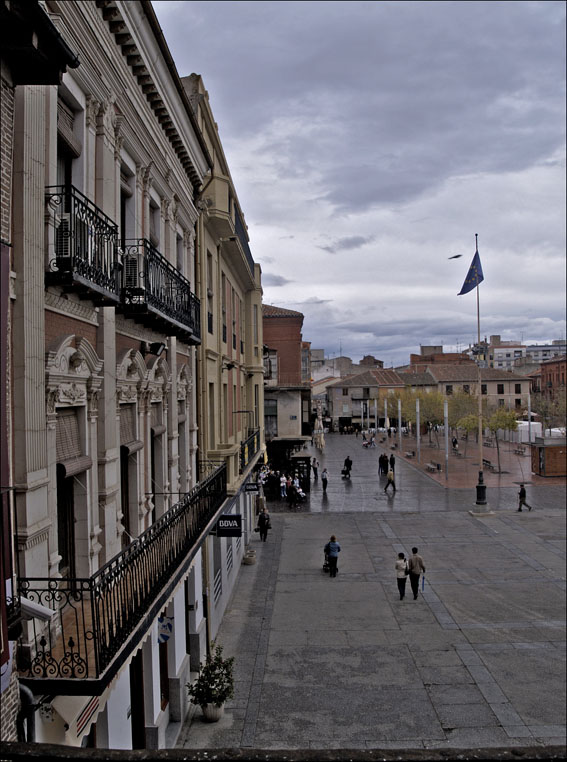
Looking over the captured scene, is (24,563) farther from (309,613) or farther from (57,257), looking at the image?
(309,613)

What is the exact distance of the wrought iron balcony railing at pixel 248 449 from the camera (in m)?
19.5

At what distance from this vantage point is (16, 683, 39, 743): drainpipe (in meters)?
4.62

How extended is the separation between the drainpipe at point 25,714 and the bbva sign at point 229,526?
9230 millimetres

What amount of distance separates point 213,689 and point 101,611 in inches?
211

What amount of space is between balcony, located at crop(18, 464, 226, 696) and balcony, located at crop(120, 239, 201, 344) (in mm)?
2892

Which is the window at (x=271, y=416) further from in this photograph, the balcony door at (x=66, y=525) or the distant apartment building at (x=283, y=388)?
the balcony door at (x=66, y=525)

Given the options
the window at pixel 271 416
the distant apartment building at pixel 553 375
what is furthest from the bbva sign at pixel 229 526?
the distant apartment building at pixel 553 375

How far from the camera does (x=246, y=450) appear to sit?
20.5 meters

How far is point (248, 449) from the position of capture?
2180cm

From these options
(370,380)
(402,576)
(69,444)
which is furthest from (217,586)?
(370,380)

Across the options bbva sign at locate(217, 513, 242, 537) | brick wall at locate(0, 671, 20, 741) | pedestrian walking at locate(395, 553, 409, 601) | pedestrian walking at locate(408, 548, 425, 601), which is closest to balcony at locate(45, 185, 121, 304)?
brick wall at locate(0, 671, 20, 741)

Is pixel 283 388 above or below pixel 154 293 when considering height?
below

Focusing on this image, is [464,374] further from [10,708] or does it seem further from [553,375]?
[10,708]

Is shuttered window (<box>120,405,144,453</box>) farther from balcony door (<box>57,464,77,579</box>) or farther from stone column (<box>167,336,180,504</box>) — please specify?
stone column (<box>167,336,180,504</box>)
